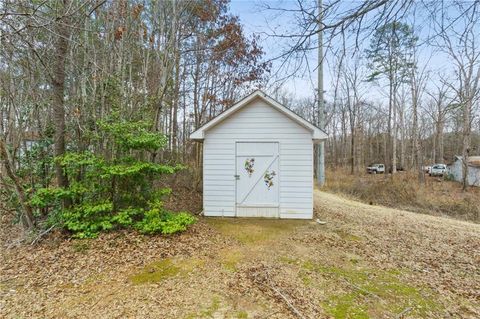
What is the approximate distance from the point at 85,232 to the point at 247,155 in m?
4.29

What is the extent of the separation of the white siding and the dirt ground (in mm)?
1361

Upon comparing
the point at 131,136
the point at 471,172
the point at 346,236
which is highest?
the point at 131,136

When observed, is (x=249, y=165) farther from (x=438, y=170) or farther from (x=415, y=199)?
(x=438, y=170)

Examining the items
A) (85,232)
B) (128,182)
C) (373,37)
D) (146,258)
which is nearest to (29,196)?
(85,232)

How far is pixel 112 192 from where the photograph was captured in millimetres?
5285

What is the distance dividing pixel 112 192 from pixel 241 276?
330cm

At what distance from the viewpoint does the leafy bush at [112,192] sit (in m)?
4.84

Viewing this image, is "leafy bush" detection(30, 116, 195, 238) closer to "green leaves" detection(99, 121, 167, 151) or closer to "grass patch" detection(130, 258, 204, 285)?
"green leaves" detection(99, 121, 167, 151)

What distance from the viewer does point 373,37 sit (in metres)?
2.97

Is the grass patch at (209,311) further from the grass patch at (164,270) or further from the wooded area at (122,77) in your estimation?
the wooded area at (122,77)

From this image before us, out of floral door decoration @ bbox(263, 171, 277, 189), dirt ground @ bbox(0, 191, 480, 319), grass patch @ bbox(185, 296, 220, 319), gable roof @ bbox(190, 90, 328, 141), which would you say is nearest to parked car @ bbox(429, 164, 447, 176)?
dirt ground @ bbox(0, 191, 480, 319)

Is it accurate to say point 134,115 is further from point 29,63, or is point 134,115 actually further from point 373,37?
point 373,37

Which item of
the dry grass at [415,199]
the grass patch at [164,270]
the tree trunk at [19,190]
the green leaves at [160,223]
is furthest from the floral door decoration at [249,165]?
the dry grass at [415,199]

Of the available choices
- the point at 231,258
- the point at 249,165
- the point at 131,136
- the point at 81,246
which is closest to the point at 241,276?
the point at 231,258
